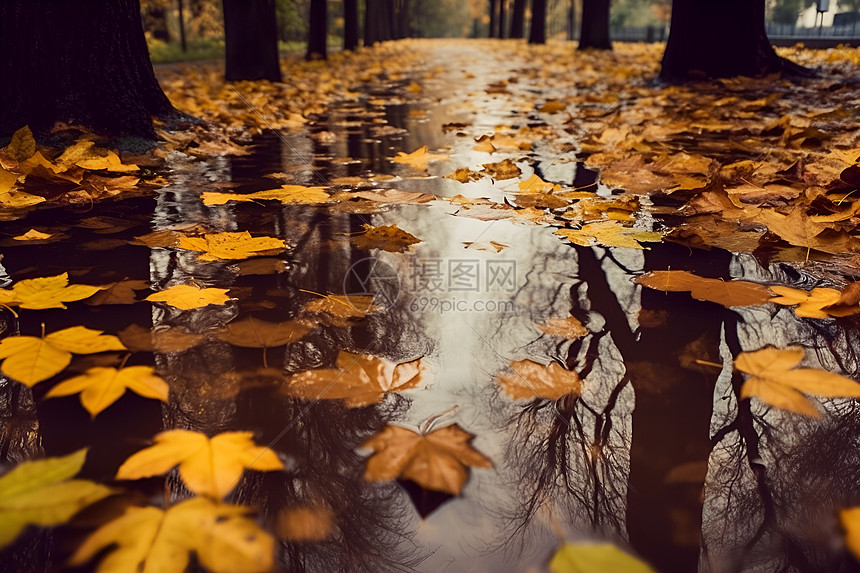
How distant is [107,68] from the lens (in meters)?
3.65

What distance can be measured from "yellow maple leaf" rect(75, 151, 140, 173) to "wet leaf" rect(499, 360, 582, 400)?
8.42 feet

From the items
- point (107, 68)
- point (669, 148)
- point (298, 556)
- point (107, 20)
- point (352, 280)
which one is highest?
point (107, 20)

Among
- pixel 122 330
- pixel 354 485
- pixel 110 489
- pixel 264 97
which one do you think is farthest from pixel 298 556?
pixel 264 97

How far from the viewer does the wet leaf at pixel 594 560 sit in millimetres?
826

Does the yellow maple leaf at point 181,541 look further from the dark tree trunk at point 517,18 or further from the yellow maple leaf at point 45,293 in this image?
the dark tree trunk at point 517,18

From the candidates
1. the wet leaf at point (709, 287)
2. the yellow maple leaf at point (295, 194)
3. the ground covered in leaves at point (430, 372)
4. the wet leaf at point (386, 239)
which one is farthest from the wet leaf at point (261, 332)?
the yellow maple leaf at point (295, 194)

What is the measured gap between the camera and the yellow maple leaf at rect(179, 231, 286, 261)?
6.58 feet

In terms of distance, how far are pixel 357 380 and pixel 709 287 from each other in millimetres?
1030

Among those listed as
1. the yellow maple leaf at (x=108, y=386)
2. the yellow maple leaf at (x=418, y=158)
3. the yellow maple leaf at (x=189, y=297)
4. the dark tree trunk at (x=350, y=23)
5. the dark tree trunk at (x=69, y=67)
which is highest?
the dark tree trunk at (x=350, y=23)

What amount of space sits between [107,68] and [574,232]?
2974 mm

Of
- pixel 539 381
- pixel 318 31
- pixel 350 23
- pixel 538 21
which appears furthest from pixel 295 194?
pixel 538 21

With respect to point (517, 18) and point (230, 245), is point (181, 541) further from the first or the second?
point (517, 18)

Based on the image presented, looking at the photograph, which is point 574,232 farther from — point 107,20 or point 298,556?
point 107,20

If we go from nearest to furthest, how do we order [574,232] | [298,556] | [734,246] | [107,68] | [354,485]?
1. [298,556]
2. [354,485]
3. [734,246]
4. [574,232]
5. [107,68]
